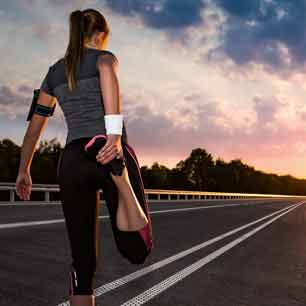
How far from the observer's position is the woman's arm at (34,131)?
3598 millimetres

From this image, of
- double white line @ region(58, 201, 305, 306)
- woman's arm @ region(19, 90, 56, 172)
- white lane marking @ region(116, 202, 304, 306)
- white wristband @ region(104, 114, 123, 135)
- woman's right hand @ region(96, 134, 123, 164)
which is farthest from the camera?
double white line @ region(58, 201, 305, 306)

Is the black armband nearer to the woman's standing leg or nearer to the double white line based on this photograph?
the woman's standing leg

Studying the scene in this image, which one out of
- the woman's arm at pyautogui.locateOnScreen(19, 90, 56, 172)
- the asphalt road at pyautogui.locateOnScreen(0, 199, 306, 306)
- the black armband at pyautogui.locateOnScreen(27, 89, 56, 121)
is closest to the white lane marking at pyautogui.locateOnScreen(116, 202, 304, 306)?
the asphalt road at pyautogui.locateOnScreen(0, 199, 306, 306)

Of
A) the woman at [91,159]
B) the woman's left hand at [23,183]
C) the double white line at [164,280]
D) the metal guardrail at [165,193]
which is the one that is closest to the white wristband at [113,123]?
the woman at [91,159]

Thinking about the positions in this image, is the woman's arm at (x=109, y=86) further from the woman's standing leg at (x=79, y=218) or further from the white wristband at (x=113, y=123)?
the woman's standing leg at (x=79, y=218)

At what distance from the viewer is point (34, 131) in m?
3.63

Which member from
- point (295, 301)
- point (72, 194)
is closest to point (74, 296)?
point (72, 194)

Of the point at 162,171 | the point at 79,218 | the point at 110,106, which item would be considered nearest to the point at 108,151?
the point at 110,106

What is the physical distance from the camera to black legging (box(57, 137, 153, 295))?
10.4ft

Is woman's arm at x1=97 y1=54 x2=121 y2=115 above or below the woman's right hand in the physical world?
above

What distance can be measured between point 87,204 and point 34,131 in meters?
0.69

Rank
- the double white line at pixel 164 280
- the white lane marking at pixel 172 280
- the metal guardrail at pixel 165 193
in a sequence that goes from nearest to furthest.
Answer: the white lane marking at pixel 172 280 < the double white line at pixel 164 280 < the metal guardrail at pixel 165 193

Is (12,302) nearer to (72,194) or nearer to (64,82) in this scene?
(72,194)

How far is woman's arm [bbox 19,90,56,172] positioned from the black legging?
319 millimetres
